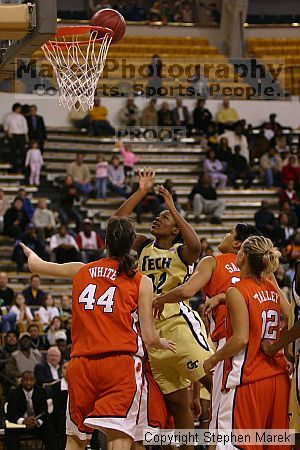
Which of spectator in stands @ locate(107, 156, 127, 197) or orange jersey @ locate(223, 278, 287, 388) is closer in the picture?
orange jersey @ locate(223, 278, 287, 388)

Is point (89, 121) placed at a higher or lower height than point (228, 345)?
higher

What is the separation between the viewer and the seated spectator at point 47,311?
15406 millimetres

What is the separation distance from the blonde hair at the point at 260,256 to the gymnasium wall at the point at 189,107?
1524 cm

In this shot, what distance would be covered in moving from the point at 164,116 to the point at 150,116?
32 cm

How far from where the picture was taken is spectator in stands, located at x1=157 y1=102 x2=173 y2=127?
22141mm

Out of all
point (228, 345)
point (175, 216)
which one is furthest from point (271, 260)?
point (175, 216)

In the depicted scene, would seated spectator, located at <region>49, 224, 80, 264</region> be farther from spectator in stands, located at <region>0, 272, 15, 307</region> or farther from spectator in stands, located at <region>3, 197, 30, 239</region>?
spectator in stands, located at <region>0, 272, 15, 307</region>

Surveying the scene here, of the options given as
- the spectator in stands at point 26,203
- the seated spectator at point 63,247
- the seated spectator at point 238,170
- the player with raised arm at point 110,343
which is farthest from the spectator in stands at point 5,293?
the player with raised arm at point 110,343

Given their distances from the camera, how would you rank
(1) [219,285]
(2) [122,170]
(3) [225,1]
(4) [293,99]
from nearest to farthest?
(1) [219,285]
(2) [122,170]
(4) [293,99]
(3) [225,1]

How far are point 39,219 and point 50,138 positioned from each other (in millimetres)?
3755

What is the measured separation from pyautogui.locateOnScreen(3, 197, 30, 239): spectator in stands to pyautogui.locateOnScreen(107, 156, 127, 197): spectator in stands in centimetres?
275

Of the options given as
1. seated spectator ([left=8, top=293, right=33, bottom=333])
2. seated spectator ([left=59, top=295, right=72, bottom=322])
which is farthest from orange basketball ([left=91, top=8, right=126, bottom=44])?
seated spectator ([left=59, top=295, right=72, bottom=322])

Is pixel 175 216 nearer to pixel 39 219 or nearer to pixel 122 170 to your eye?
pixel 39 219

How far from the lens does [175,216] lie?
796 cm
